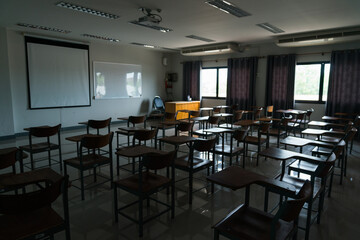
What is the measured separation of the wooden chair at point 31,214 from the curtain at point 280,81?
753 centimetres

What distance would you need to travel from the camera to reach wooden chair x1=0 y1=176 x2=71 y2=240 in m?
1.46

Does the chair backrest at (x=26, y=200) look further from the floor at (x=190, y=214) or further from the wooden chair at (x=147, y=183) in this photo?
the floor at (x=190, y=214)

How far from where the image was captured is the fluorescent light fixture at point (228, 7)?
4.15 meters

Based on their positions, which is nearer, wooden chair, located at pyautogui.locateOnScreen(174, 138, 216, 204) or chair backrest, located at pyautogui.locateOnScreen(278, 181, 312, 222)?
chair backrest, located at pyautogui.locateOnScreen(278, 181, 312, 222)

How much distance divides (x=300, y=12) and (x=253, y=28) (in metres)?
1.46

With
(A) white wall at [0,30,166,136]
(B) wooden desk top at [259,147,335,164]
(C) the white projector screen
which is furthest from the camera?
(C) the white projector screen

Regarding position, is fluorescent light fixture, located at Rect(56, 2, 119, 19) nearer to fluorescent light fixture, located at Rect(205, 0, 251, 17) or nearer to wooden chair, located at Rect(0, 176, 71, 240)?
fluorescent light fixture, located at Rect(205, 0, 251, 17)

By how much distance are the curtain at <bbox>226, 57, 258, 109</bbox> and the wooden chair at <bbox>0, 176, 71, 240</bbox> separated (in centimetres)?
782

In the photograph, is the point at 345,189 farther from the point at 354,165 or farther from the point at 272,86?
the point at 272,86

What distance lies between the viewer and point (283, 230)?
66.5 inches

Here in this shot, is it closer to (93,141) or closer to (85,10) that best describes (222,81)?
(85,10)

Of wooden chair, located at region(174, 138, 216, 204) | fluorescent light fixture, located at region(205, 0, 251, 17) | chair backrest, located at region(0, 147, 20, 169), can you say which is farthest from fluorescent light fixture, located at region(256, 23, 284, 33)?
chair backrest, located at region(0, 147, 20, 169)

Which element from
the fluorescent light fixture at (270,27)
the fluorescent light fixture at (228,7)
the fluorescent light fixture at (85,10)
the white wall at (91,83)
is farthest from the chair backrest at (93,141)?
the white wall at (91,83)

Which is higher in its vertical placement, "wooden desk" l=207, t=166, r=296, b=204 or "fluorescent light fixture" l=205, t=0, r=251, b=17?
"fluorescent light fixture" l=205, t=0, r=251, b=17
